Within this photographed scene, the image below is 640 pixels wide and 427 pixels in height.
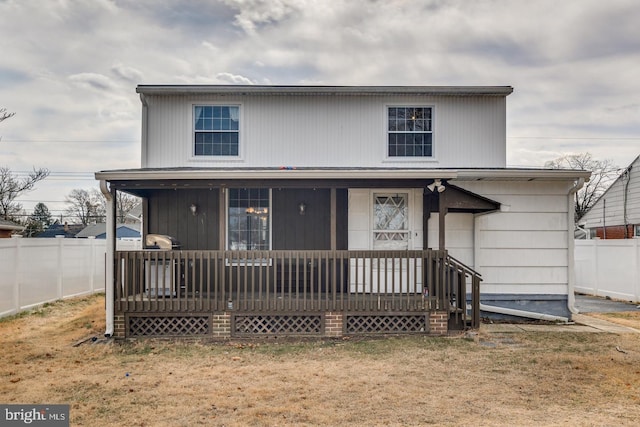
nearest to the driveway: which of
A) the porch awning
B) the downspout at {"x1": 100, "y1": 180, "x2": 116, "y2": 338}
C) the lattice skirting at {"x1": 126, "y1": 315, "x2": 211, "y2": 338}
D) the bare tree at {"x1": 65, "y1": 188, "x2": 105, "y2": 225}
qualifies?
the porch awning

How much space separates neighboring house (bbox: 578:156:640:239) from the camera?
56.2ft

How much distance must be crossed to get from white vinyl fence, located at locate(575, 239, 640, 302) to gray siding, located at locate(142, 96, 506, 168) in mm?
5485

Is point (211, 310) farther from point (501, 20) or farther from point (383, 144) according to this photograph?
point (501, 20)

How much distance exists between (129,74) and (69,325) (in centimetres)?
920

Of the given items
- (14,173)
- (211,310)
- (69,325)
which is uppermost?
(14,173)

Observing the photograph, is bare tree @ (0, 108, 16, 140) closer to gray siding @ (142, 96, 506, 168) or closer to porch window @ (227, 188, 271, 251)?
gray siding @ (142, 96, 506, 168)

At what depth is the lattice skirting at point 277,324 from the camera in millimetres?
7363

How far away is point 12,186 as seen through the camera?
102 ft

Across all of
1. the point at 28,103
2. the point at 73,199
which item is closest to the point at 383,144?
the point at 28,103

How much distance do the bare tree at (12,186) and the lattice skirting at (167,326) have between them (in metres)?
25.9

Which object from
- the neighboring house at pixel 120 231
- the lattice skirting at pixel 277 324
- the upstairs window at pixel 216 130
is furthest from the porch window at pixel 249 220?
the neighboring house at pixel 120 231

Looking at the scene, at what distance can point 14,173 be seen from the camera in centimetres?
3147

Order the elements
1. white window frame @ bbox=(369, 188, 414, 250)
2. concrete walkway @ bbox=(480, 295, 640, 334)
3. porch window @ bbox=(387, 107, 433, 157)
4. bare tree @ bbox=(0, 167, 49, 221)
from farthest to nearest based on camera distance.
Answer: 1. bare tree @ bbox=(0, 167, 49, 221)
2. porch window @ bbox=(387, 107, 433, 157)
3. white window frame @ bbox=(369, 188, 414, 250)
4. concrete walkway @ bbox=(480, 295, 640, 334)

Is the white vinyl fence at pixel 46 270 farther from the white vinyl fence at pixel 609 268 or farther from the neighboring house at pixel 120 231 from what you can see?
the neighboring house at pixel 120 231
